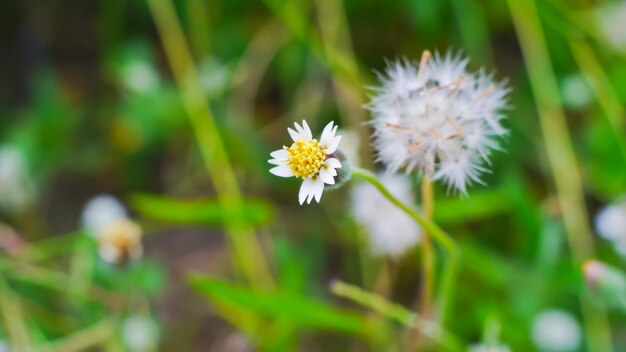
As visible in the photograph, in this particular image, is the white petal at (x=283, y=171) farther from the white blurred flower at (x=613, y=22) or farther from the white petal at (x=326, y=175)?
the white blurred flower at (x=613, y=22)

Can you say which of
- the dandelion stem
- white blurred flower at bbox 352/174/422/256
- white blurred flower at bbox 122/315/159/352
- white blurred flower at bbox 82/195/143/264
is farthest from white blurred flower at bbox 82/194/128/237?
the dandelion stem

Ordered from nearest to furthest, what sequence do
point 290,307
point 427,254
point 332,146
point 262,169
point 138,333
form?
point 332,146, point 427,254, point 290,307, point 138,333, point 262,169

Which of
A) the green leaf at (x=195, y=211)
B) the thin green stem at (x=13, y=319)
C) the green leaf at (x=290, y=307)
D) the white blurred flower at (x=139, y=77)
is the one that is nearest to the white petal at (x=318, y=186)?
the green leaf at (x=290, y=307)

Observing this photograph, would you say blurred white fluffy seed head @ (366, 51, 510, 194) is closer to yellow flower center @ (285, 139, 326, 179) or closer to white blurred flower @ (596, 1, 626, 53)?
yellow flower center @ (285, 139, 326, 179)

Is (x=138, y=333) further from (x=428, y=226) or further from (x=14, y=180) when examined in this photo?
(x=428, y=226)

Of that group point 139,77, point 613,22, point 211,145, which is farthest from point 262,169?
point 613,22

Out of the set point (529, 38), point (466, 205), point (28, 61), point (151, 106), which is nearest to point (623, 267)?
point (466, 205)
